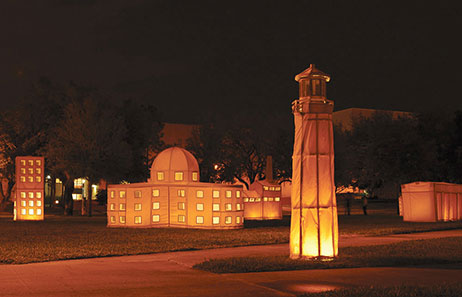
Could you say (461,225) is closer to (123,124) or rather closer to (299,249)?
(299,249)

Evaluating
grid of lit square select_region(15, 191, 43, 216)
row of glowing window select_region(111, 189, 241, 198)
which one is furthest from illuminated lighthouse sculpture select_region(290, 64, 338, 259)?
grid of lit square select_region(15, 191, 43, 216)

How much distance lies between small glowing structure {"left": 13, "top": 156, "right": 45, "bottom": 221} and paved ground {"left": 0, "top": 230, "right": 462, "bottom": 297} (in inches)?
899

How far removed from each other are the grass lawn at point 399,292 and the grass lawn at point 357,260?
3028 millimetres

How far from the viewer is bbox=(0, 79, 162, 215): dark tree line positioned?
132ft

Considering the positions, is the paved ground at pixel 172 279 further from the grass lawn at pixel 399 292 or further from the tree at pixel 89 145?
the tree at pixel 89 145

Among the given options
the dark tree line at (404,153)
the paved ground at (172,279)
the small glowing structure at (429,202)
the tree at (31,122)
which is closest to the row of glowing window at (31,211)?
the tree at (31,122)

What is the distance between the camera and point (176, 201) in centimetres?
2772

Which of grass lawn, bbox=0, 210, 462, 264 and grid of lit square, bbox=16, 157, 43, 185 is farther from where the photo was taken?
grid of lit square, bbox=16, 157, 43, 185

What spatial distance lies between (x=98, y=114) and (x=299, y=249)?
30.0 meters

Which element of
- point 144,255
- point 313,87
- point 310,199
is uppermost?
point 313,87

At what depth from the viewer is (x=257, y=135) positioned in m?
57.4

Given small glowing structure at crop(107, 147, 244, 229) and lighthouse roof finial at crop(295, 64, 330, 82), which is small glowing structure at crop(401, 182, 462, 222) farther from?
lighthouse roof finial at crop(295, 64, 330, 82)

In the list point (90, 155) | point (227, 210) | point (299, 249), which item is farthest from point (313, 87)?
point (90, 155)

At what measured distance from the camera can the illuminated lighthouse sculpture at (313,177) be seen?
549 inches
